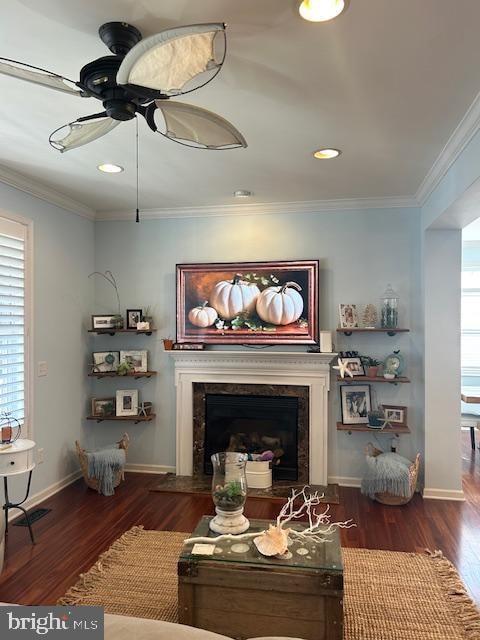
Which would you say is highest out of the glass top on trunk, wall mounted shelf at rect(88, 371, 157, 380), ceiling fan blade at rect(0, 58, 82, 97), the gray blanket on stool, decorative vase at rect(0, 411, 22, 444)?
ceiling fan blade at rect(0, 58, 82, 97)

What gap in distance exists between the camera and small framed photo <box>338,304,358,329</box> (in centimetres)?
430

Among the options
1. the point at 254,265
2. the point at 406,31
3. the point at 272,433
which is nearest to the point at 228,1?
the point at 406,31

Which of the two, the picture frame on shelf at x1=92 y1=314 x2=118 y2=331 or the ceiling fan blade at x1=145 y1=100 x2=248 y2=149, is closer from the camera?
the ceiling fan blade at x1=145 y1=100 x2=248 y2=149

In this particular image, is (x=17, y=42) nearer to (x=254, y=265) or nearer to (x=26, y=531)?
(x=254, y=265)

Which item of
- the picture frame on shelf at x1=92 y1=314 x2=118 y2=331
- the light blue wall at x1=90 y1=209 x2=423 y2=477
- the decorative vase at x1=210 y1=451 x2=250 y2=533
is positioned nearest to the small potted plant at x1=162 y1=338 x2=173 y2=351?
the light blue wall at x1=90 y1=209 x2=423 y2=477

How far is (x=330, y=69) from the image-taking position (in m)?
2.11

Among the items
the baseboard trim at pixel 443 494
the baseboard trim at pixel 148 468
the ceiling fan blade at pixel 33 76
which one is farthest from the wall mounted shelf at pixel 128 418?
the ceiling fan blade at pixel 33 76

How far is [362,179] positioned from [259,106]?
154 cm

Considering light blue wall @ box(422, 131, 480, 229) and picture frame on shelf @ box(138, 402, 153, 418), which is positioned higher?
light blue wall @ box(422, 131, 480, 229)

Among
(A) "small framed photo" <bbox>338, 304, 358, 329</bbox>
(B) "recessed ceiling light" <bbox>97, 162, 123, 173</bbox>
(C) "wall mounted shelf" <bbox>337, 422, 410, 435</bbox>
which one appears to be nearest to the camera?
(B) "recessed ceiling light" <bbox>97, 162, 123, 173</bbox>

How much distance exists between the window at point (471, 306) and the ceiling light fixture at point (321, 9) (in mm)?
5671

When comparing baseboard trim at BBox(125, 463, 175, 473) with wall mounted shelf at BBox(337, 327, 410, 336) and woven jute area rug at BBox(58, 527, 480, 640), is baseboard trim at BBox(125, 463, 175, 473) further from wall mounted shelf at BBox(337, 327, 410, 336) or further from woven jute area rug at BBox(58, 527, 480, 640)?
wall mounted shelf at BBox(337, 327, 410, 336)

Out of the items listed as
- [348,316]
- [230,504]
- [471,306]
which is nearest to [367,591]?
[230,504]

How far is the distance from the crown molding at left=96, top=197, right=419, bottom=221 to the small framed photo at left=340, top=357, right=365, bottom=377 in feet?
4.59
